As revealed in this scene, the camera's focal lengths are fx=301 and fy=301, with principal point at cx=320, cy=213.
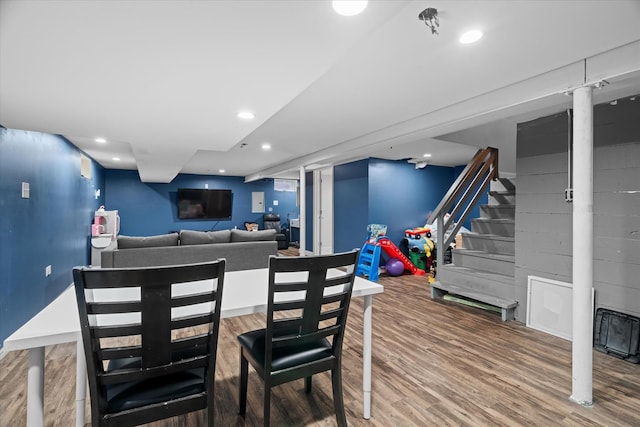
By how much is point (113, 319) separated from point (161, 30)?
4.21 feet

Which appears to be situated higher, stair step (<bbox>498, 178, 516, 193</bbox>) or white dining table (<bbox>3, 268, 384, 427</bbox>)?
stair step (<bbox>498, 178, 516, 193</bbox>)

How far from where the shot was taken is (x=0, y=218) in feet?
8.61

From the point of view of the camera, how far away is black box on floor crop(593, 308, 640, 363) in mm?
2506

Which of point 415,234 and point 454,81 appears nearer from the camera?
point 454,81

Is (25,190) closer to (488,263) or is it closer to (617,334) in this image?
(488,263)

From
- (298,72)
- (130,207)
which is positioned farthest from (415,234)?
(130,207)

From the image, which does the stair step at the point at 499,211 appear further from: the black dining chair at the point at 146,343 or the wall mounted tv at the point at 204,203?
the wall mounted tv at the point at 204,203

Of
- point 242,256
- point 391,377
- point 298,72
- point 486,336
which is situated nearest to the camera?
point 298,72

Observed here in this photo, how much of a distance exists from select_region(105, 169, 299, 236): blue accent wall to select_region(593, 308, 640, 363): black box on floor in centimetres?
840

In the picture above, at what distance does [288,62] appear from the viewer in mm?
1640

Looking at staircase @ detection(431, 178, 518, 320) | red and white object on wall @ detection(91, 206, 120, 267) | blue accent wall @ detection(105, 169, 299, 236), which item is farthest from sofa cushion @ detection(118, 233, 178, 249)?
blue accent wall @ detection(105, 169, 299, 236)

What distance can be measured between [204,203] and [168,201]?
1.00m

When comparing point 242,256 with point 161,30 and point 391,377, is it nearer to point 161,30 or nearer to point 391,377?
point 391,377

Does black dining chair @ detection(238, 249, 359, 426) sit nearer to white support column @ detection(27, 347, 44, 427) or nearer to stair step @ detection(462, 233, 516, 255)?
white support column @ detection(27, 347, 44, 427)
